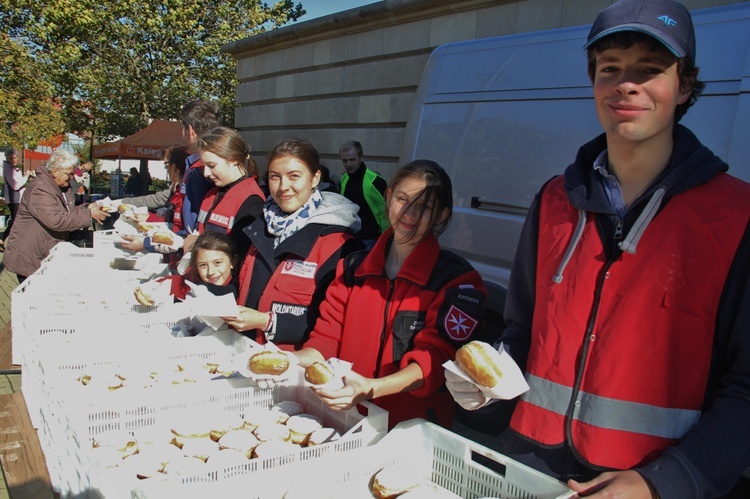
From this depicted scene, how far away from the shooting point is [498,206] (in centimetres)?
363

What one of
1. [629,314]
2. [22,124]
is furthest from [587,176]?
[22,124]

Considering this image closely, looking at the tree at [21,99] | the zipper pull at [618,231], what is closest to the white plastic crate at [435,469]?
the zipper pull at [618,231]

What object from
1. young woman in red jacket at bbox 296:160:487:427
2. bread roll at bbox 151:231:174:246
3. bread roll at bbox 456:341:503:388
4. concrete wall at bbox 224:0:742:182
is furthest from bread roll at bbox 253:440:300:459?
concrete wall at bbox 224:0:742:182

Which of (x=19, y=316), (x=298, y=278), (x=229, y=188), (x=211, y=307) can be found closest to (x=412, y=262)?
(x=298, y=278)

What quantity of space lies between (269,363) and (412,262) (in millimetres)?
608

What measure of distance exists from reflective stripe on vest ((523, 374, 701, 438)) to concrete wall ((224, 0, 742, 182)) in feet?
20.2

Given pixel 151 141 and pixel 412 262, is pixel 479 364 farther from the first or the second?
pixel 151 141

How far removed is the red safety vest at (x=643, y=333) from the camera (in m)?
1.30

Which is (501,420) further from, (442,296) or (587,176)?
(587,176)

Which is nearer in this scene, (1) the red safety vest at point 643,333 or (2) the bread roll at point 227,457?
(1) the red safety vest at point 643,333

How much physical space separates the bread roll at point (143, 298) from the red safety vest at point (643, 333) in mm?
2296

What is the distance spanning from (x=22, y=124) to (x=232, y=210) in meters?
19.8

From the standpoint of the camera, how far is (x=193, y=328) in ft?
9.63

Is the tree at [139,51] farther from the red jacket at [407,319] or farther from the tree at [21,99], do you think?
the red jacket at [407,319]
